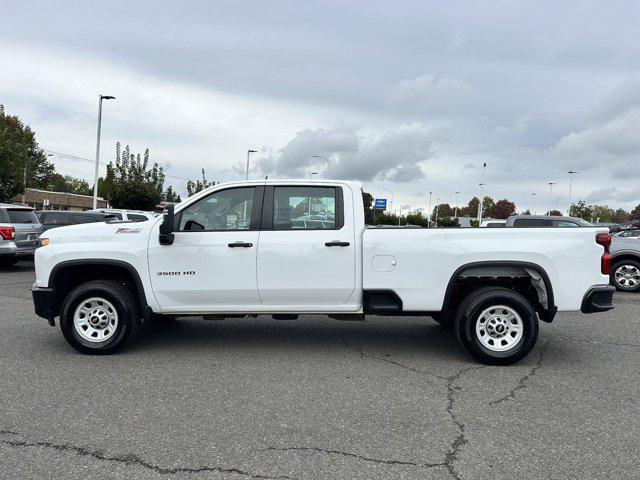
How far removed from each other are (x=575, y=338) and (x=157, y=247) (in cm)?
542

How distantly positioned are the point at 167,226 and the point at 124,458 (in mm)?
2524

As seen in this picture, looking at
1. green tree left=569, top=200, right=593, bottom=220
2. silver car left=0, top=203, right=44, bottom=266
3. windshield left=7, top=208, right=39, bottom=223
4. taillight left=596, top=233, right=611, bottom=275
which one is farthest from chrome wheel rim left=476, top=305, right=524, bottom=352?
green tree left=569, top=200, right=593, bottom=220

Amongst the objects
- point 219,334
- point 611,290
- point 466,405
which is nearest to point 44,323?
point 219,334

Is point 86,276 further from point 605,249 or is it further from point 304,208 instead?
point 605,249

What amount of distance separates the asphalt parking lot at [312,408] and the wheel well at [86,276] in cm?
64

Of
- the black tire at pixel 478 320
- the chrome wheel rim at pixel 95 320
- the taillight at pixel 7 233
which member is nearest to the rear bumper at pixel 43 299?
the chrome wheel rim at pixel 95 320

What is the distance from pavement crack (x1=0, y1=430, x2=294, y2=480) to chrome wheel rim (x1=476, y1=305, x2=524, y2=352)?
298cm

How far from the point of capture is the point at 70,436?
350 cm

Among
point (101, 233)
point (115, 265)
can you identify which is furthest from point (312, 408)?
point (101, 233)

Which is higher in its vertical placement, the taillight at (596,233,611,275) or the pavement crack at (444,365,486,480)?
the taillight at (596,233,611,275)

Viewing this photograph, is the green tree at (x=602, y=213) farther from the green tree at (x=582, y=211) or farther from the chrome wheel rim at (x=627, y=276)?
the chrome wheel rim at (x=627, y=276)

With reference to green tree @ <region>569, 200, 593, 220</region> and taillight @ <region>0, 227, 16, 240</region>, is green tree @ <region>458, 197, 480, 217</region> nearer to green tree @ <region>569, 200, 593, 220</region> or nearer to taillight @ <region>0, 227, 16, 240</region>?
green tree @ <region>569, 200, 593, 220</region>

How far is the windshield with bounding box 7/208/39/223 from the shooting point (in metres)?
12.6

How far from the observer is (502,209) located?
398 feet
